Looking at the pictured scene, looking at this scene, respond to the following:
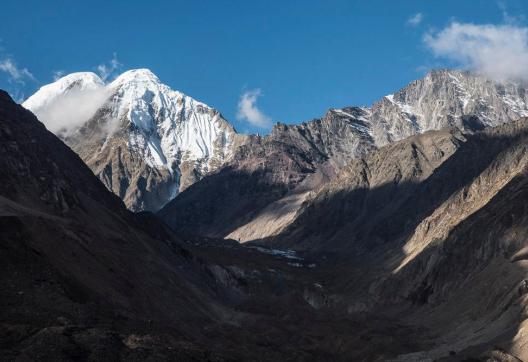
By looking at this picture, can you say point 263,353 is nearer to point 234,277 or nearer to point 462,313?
point 462,313

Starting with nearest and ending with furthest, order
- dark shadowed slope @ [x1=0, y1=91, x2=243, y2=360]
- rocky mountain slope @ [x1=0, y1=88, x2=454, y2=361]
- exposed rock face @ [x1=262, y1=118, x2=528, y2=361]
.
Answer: dark shadowed slope @ [x1=0, y1=91, x2=243, y2=360] < rocky mountain slope @ [x1=0, y1=88, x2=454, y2=361] < exposed rock face @ [x1=262, y1=118, x2=528, y2=361]

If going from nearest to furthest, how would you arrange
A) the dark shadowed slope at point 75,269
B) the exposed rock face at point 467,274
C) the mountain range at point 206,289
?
the dark shadowed slope at point 75,269
the mountain range at point 206,289
the exposed rock face at point 467,274

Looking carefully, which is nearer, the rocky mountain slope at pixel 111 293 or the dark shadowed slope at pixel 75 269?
the dark shadowed slope at pixel 75 269

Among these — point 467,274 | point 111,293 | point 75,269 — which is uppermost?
point 75,269

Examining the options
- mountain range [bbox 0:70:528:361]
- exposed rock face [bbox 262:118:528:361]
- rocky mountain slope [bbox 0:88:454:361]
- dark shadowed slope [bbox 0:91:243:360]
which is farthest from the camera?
exposed rock face [bbox 262:118:528:361]

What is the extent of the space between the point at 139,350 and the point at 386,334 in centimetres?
5093

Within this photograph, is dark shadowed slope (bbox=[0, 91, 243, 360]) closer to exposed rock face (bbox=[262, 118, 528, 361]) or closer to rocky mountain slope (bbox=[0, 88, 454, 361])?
rocky mountain slope (bbox=[0, 88, 454, 361])

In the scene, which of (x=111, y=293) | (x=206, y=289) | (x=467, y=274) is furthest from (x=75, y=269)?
(x=467, y=274)

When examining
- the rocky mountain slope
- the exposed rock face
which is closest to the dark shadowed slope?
Answer: the rocky mountain slope

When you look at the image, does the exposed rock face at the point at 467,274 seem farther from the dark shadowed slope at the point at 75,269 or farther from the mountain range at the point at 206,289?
the dark shadowed slope at the point at 75,269

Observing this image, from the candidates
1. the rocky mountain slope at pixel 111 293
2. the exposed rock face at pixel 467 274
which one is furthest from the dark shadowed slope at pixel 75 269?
the exposed rock face at pixel 467 274

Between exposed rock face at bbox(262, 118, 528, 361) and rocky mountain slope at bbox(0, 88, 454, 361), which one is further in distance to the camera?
exposed rock face at bbox(262, 118, 528, 361)

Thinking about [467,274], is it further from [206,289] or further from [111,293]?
[111,293]

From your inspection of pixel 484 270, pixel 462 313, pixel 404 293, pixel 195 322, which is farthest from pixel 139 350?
pixel 404 293
